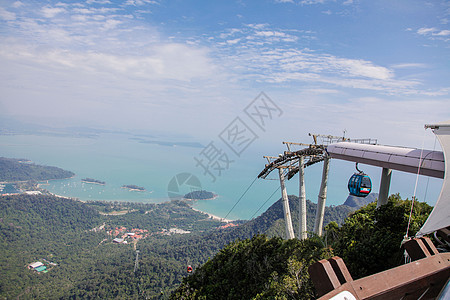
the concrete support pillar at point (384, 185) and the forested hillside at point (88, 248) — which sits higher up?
the concrete support pillar at point (384, 185)

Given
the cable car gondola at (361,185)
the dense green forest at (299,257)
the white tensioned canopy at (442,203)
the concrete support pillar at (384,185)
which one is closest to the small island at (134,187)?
the dense green forest at (299,257)

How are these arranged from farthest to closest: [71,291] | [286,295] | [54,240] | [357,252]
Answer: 1. [54,240]
2. [71,291]
3. [357,252]
4. [286,295]

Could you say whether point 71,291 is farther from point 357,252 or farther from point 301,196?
point 357,252

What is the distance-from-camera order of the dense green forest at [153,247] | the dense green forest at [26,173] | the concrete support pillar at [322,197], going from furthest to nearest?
the dense green forest at [26,173], the concrete support pillar at [322,197], the dense green forest at [153,247]

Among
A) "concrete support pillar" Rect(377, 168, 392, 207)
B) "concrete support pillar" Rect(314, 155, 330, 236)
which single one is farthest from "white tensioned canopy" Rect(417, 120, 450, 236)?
"concrete support pillar" Rect(314, 155, 330, 236)

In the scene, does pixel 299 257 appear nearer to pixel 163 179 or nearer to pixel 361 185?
pixel 361 185

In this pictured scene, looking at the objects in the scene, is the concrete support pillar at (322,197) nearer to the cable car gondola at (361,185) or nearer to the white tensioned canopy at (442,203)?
the cable car gondola at (361,185)

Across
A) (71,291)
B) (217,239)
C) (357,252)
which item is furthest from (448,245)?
(217,239)
